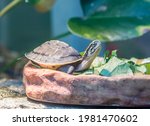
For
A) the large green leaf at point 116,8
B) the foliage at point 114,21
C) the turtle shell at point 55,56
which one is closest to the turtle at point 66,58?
the turtle shell at point 55,56

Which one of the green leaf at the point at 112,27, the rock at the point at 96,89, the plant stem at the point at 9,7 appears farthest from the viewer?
the plant stem at the point at 9,7

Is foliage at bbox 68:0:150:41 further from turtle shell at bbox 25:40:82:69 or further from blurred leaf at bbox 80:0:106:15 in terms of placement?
turtle shell at bbox 25:40:82:69

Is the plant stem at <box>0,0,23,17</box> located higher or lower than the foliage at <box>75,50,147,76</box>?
higher

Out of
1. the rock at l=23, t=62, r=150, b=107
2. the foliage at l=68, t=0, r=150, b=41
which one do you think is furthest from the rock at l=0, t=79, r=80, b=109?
the foliage at l=68, t=0, r=150, b=41

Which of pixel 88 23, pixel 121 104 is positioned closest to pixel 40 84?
pixel 121 104

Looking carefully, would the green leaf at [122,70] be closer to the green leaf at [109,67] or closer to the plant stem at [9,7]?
the green leaf at [109,67]

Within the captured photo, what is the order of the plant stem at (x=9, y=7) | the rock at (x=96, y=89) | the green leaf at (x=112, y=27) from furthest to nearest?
1. the plant stem at (x=9, y=7)
2. the green leaf at (x=112, y=27)
3. the rock at (x=96, y=89)

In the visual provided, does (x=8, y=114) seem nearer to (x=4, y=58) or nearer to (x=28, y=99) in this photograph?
(x=28, y=99)
